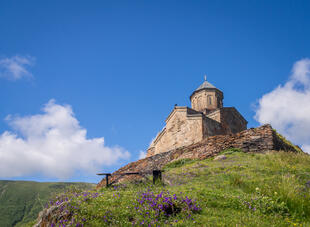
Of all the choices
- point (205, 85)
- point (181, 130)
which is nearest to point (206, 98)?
point (205, 85)

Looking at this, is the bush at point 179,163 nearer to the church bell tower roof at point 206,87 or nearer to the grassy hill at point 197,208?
the grassy hill at point 197,208

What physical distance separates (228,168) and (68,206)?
7.21 m

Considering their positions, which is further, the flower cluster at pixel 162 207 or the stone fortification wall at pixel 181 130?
the stone fortification wall at pixel 181 130

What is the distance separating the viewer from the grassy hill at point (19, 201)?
3123 inches

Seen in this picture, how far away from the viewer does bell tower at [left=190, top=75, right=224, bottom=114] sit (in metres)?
32.4

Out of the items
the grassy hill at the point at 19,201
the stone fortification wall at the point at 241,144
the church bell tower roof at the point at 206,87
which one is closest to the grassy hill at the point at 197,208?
the stone fortification wall at the point at 241,144

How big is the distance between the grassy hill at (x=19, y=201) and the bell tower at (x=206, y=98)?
5607 cm

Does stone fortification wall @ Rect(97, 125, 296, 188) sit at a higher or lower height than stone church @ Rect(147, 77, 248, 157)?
lower

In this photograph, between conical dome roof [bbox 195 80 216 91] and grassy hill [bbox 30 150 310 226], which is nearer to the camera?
A: grassy hill [bbox 30 150 310 226]

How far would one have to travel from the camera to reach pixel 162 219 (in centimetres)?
503

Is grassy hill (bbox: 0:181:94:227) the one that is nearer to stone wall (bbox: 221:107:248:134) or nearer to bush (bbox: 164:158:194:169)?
stone wall (bbox: 221:107:248:134)

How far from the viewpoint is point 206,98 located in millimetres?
32688

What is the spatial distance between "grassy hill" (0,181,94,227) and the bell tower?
56.1 metres

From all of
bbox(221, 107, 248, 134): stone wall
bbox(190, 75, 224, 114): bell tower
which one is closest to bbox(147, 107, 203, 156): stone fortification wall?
bbox(221, 107, 248, 134): stone wall
